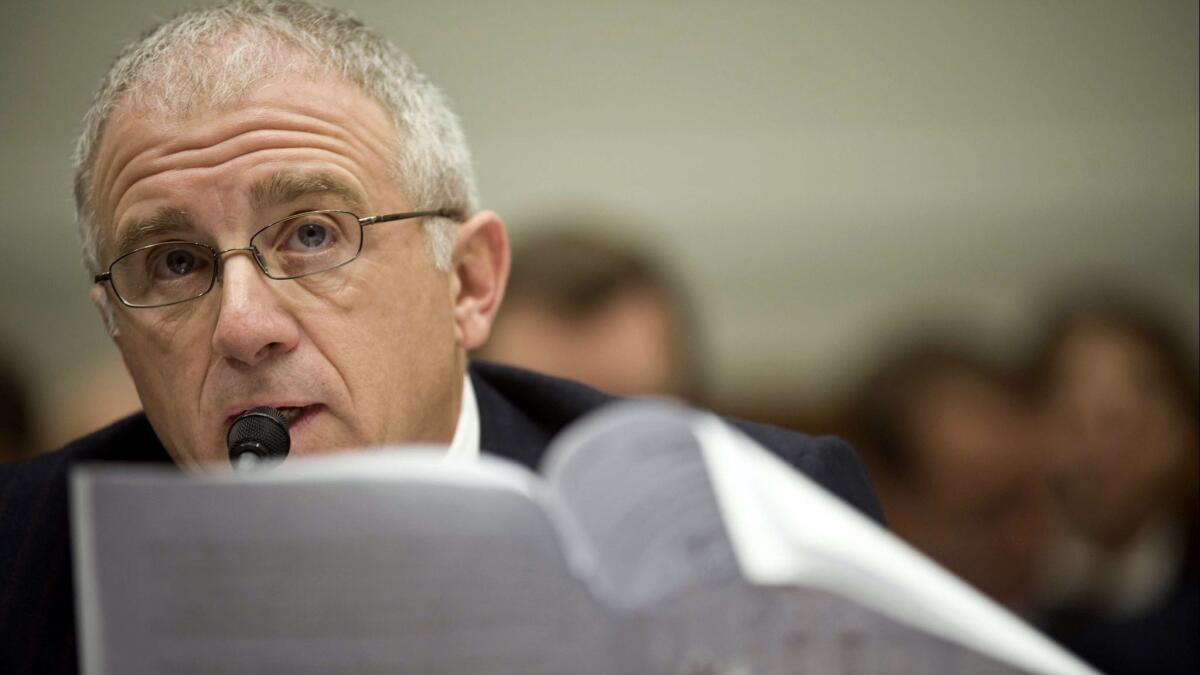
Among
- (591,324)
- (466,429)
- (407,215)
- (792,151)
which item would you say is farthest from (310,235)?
(792,151)

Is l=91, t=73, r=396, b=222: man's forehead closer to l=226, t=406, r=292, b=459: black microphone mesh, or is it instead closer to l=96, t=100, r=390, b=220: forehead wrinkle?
l=96, t=100, r=390, b=220: forehead wrinkle

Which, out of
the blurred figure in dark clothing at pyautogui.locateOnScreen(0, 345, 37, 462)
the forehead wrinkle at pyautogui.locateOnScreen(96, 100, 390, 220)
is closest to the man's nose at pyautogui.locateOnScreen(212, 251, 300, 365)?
the forehead wrinkle at pyautogui.locateOnScreen(96, 100, 390, 220)

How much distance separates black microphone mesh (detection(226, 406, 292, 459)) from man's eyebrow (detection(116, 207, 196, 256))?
260 millimetres

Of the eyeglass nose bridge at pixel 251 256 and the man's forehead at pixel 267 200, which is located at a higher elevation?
the man's forehead at pixel 267 200

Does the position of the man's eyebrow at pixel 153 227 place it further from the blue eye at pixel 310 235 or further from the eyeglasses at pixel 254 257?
the blue eye at pixel 310 235

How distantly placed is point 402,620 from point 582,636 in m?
0.12

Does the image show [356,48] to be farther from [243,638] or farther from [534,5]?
[534,5]

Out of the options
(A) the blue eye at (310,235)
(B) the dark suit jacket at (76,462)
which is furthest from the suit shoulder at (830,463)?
(A) the blue eye at (310,235)

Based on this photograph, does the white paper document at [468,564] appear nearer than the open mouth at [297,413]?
Yes

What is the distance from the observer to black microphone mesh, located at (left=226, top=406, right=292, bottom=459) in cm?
125

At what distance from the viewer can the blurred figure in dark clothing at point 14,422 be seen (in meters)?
2.34

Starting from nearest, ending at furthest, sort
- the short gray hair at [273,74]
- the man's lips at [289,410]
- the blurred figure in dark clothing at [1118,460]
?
the man's lips at [289,410], the short gray hair at [273,74], the blurred figure in dark clothing at [1118,460]

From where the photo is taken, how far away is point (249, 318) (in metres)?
1.34

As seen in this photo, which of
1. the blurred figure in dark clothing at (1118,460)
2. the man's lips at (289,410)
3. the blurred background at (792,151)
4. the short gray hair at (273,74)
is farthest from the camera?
the blurred background at (792,151)
